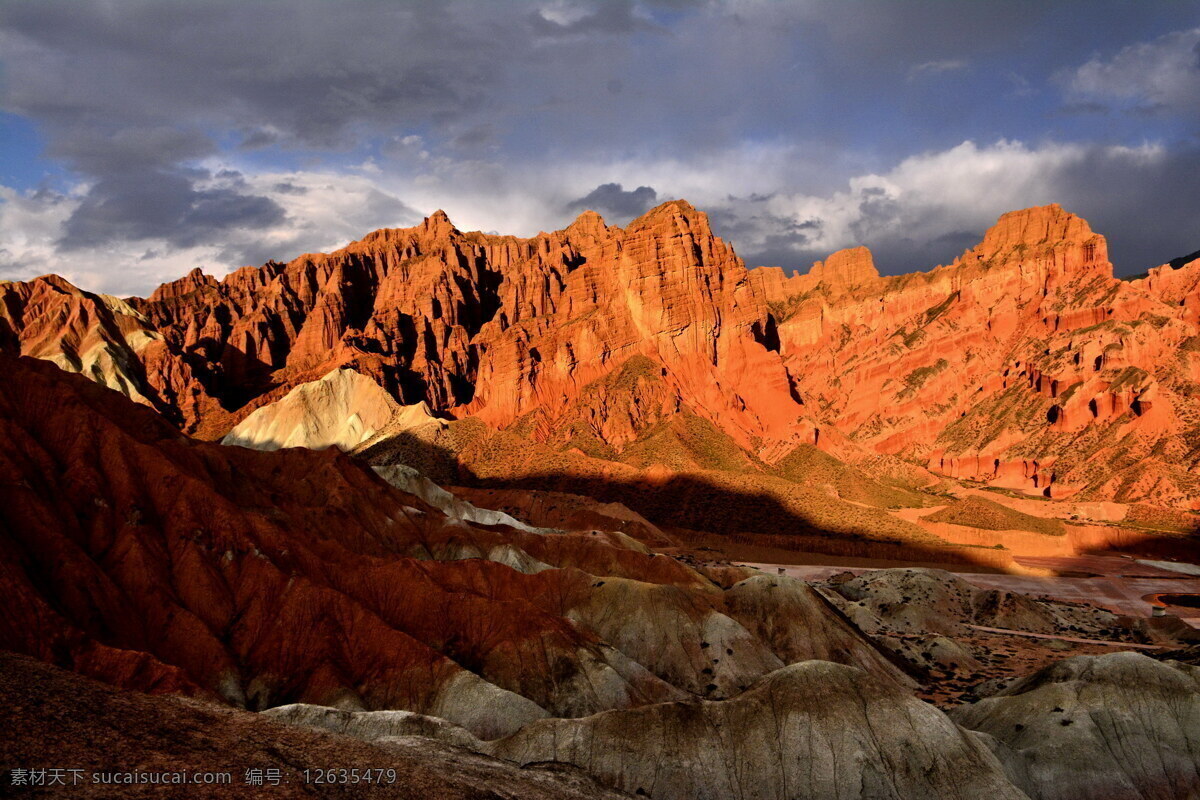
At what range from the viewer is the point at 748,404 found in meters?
156

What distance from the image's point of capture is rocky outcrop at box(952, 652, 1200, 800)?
3519 centimetres

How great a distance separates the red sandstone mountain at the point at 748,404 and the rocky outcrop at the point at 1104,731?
79590mm

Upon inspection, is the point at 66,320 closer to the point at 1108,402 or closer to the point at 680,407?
the point at 680,407

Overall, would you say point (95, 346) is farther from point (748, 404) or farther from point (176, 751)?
point (176, 751)

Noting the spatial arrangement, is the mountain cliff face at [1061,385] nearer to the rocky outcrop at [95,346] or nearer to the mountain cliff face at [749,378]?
the mountain cliff face at [749,378]

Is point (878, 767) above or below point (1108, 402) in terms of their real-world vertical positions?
below

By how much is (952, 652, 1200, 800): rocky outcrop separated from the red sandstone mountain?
261ft

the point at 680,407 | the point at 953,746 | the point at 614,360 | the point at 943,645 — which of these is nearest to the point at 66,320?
the point at 614,360

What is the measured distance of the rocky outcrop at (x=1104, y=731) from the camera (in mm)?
35188

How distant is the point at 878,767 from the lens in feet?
103

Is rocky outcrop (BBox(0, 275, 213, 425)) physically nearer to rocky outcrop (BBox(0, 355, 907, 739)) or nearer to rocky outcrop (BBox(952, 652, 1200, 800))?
rocky outcrop (BBox(0, 355, 907, 739))

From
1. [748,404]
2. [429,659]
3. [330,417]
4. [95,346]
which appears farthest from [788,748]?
[95,346]

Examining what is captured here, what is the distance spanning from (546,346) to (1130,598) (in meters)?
110

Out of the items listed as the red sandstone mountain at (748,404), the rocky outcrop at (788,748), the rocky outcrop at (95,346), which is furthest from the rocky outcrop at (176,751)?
the rocky outcrop at (95,346)
